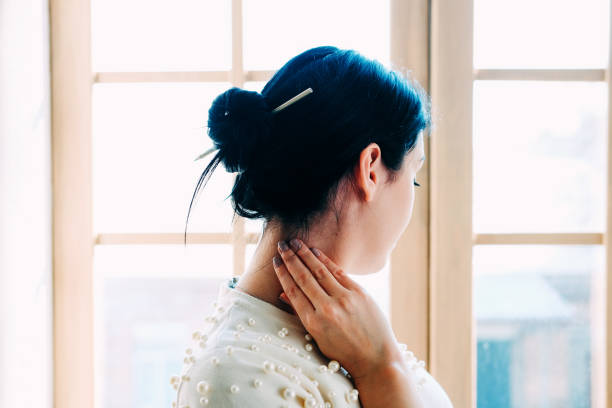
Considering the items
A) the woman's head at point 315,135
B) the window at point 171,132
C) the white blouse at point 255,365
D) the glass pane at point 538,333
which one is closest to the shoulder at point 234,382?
the white blouse at point 255,365

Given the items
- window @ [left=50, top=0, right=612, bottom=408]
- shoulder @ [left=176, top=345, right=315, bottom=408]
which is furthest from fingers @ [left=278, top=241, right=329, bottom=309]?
window @ [left=50, top=0, right=612, bottom=408]

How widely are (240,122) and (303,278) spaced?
0.22m

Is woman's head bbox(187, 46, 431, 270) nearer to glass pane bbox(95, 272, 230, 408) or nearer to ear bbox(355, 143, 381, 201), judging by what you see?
ear bbox(355, 143, 381, 201)

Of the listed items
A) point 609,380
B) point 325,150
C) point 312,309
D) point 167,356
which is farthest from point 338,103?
point 609,380

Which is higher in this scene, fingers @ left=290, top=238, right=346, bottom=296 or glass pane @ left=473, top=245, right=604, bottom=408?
fingers @ left=290, top=238, right=346, bottom=296

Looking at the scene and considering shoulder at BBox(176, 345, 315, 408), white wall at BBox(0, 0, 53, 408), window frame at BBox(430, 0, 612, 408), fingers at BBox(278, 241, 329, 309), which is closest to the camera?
shoulder at BBox(176, 345, 315, 408)

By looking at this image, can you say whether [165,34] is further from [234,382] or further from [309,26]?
[234,382]

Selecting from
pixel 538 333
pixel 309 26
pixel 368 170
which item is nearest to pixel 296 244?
pixel 368 170

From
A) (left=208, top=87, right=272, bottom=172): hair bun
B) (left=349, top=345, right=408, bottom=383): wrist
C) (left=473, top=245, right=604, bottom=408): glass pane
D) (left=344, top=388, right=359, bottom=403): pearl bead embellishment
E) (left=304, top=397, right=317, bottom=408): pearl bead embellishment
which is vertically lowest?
(left=473, top=245, right=604, bottom=408): glass pane

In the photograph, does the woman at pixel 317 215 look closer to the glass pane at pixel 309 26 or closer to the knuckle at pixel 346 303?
the knuckle at pixel 346 303

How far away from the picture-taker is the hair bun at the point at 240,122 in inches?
27.6

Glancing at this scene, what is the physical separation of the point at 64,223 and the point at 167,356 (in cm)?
39

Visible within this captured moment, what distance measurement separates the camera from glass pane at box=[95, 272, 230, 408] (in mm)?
1268

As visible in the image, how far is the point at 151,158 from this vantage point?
1240 mm
